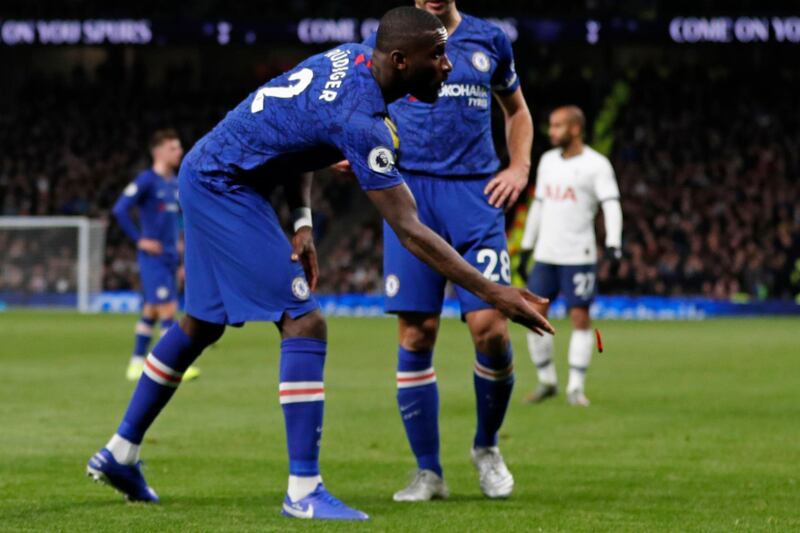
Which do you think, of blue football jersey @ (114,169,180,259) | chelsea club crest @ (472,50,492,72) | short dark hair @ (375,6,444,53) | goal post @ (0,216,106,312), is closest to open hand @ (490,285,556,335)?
short dark hair @ (375,6,444,53)

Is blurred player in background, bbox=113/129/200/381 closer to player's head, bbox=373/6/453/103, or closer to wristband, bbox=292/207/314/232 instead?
wristband, bbox=292/207/314/232

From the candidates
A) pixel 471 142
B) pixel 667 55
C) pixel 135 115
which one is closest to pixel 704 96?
pixel 667 55

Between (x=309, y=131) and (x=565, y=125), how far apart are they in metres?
6.73

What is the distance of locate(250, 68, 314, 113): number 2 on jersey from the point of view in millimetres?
5328

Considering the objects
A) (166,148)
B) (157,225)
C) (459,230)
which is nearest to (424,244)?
(459,230)

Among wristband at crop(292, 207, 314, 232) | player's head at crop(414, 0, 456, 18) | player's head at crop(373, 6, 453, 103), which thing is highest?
player's head at crop(414, 0, 456, 18)

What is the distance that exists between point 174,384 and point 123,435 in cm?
28

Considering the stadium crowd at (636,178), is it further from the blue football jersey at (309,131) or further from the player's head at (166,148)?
the blue football jersey at (309,131)

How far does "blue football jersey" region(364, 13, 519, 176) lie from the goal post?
23687 mm

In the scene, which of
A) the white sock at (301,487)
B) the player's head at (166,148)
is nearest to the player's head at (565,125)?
the player's head at (166,148)

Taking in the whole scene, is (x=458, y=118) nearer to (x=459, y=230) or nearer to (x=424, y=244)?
(x=459, y=230)

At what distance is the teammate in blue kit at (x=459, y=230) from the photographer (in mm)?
6355

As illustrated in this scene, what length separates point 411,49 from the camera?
5.17 m

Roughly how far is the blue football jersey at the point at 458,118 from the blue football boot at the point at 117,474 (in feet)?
6.22
